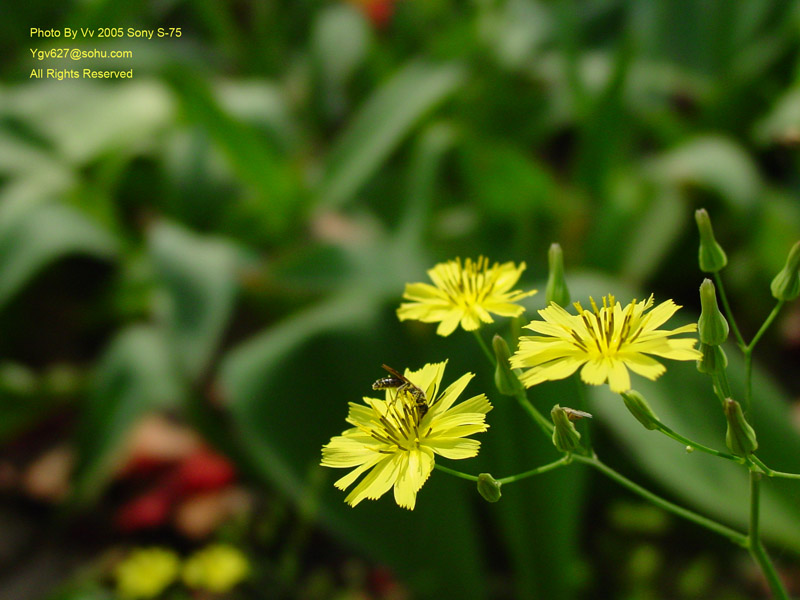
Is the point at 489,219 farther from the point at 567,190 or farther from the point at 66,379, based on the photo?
the point at 66,379

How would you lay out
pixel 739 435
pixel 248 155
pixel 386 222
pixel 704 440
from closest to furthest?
pixel 739 435 < pixel 704 440 < pixel 248 155 < pixel 386 222

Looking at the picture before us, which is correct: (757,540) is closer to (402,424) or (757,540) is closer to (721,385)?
(721,385)

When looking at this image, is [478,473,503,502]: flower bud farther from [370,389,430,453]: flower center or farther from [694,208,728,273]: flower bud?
[694,208,728,273]: flower bud

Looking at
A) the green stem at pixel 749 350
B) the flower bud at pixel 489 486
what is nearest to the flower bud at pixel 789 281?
the green stem at pixel 749 350

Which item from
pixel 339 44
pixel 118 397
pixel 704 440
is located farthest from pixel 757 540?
pixel 339 44

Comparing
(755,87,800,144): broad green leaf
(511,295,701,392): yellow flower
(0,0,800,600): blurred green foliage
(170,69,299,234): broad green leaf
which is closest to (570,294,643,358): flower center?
(511,295,701,392): yellow flower

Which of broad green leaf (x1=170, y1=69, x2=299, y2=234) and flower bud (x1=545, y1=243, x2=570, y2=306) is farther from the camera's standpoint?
broad green leaf (x1=170, y1=69, x2=299, y2=234)
